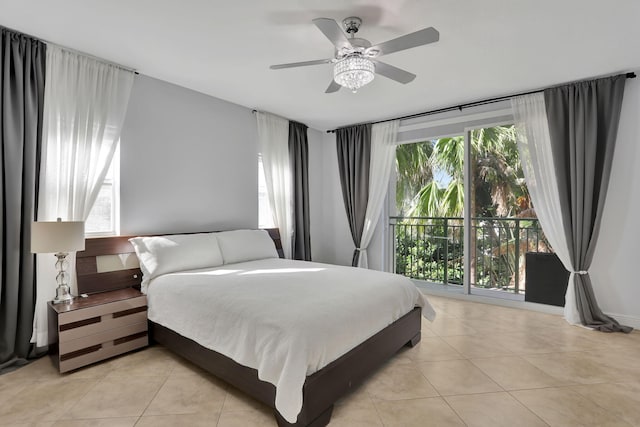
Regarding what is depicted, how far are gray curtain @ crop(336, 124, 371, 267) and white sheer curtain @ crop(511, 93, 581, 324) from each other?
1.96m

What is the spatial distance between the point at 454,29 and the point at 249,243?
2753 mm

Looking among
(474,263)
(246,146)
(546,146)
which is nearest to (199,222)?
(246,146)

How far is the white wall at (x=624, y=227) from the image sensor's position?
10.2 feet

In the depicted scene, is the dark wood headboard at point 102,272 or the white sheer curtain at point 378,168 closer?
the dark wood headboard at point 102,272

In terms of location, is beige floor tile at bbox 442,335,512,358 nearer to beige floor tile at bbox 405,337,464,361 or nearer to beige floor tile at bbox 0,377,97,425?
beige floor tile at bbox 405,337,464,361

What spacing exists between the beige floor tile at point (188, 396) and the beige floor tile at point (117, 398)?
61 mm

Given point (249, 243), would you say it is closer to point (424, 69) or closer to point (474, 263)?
point (424, 69)

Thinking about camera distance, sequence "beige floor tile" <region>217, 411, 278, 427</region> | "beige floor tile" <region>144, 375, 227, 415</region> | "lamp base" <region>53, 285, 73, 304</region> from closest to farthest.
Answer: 1. "beige floor tile" <region>217, 411, 278, 427</region>
2. "beige floor tile" <region>144, 375, 227, 415</region>
3. "lamp base" <region>53, 285, 73, 304</region>

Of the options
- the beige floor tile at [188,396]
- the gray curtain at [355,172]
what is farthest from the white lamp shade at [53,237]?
the gray curtain at [355,172]

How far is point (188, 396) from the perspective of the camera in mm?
2008

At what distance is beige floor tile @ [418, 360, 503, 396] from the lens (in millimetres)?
2074

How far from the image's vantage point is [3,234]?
2.30m

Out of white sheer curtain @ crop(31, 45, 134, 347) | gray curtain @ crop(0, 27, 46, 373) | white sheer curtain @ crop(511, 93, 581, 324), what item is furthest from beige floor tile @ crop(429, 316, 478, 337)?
gray curtain @ crop(0, 27, 46, 373)

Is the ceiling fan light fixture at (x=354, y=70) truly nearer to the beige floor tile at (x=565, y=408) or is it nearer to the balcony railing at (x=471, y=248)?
the beige floor tile at (x=565, y=408)
